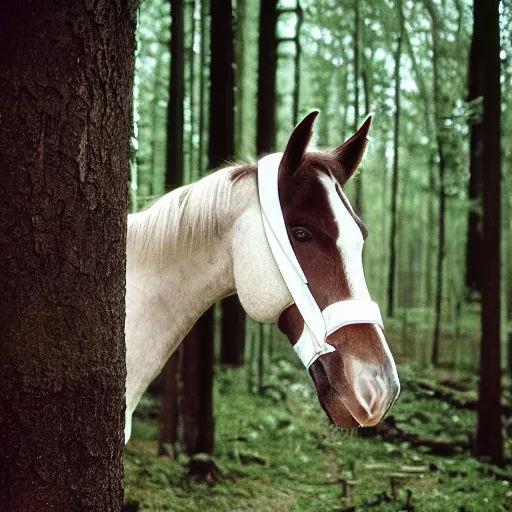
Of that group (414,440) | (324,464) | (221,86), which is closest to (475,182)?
(414,440)

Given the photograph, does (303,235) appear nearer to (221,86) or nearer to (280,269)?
(280,269)

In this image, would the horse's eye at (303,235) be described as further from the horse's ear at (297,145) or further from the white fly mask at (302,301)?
the horse's ear at (297,145)

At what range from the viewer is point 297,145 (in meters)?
2.04

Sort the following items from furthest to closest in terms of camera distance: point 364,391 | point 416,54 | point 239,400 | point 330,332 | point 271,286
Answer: point 416,54
point 239,400
point 271,286
point 330,332
point 364,391

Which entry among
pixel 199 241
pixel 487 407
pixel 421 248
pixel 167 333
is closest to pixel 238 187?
pixel 199 241

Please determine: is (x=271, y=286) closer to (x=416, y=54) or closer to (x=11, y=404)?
(x=11, y=404)

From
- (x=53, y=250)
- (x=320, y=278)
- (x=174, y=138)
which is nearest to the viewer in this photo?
(x=53, y=250)

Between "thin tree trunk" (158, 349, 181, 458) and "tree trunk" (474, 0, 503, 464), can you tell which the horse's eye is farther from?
"thin tree trunk" (158, 349, 181, 458)

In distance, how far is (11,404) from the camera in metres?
1.38

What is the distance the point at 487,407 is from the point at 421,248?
23298mm

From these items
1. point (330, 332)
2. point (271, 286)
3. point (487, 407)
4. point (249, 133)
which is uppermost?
point (249, 133)

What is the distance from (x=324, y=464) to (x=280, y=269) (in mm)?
4301

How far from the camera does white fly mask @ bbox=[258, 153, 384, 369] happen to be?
73.7 inches

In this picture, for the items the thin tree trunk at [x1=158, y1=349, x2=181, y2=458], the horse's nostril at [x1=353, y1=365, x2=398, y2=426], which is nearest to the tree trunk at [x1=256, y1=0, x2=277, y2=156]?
the thin tree trunk at [x1=158, y1=349, x2=181, y2=458]
